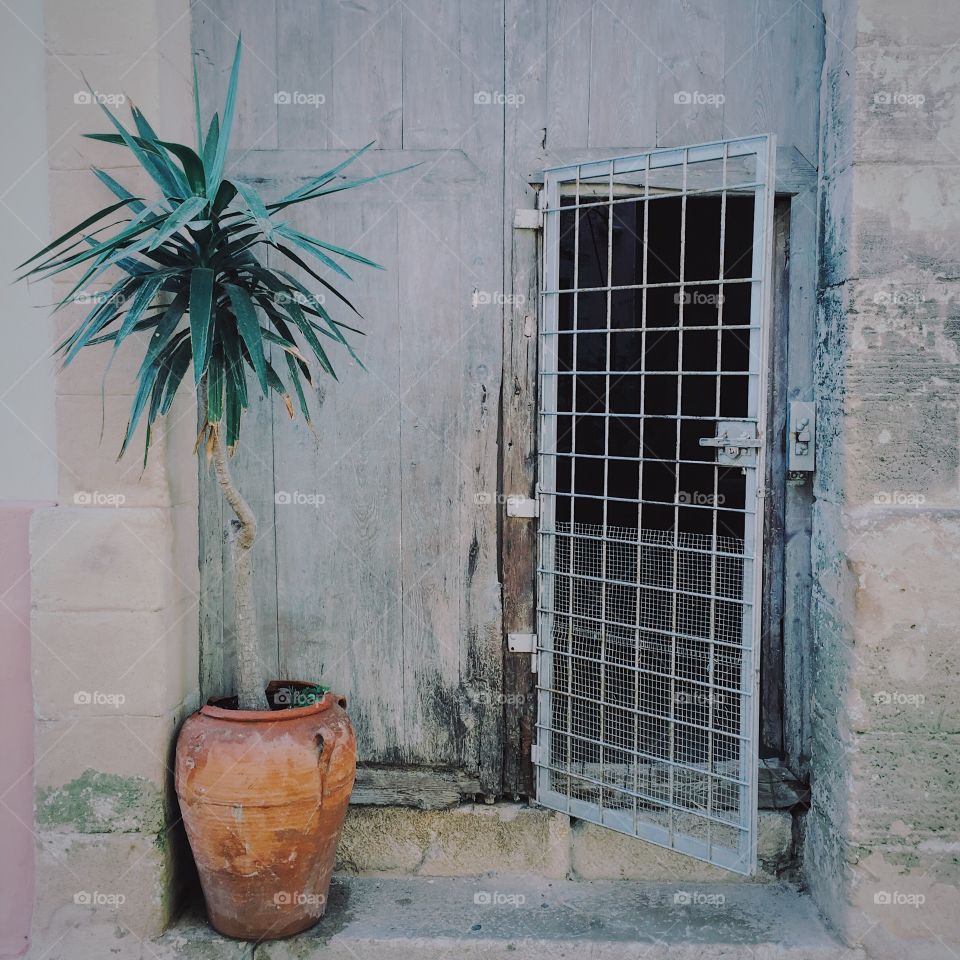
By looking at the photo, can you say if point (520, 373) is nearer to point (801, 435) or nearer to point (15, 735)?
point (801, 435)

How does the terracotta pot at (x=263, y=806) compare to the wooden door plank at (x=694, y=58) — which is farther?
the wooden door plank at (x=694, y=58)

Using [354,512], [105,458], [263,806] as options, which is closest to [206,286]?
[105,458]

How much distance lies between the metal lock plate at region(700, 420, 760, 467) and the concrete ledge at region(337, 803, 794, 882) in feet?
3.83

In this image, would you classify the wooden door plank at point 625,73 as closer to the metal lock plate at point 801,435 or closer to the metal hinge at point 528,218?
the metal hinge at point 528,218

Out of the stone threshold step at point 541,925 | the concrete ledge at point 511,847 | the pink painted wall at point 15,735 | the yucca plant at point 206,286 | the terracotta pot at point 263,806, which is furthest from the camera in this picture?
the concrete ledge at point 511,847

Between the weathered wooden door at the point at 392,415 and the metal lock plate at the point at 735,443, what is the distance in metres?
0.70

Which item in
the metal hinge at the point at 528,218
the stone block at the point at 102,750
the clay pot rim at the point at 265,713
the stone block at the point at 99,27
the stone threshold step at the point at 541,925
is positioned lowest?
the stone threshold step at the point at 541,925

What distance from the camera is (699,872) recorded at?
2.89 meters

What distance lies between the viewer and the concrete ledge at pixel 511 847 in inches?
114

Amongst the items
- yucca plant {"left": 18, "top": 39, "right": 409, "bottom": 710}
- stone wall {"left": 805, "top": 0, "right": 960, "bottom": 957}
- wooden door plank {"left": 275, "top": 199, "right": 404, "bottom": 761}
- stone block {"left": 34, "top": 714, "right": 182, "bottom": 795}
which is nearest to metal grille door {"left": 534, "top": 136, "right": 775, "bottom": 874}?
stone wall {"left": 805, "top": 0, "right": 960, "bottom": 957}

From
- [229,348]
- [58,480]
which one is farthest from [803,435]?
[58,480]

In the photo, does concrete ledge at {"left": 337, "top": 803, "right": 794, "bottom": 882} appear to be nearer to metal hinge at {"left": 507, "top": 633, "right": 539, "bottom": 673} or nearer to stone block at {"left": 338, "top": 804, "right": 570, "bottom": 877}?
stone block at {"left": 338, "top": 804, "right": 570, "bottom": 877}

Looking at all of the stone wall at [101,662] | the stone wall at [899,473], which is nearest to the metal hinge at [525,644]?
the stone wall at [899,473]

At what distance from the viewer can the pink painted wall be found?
2654mm
